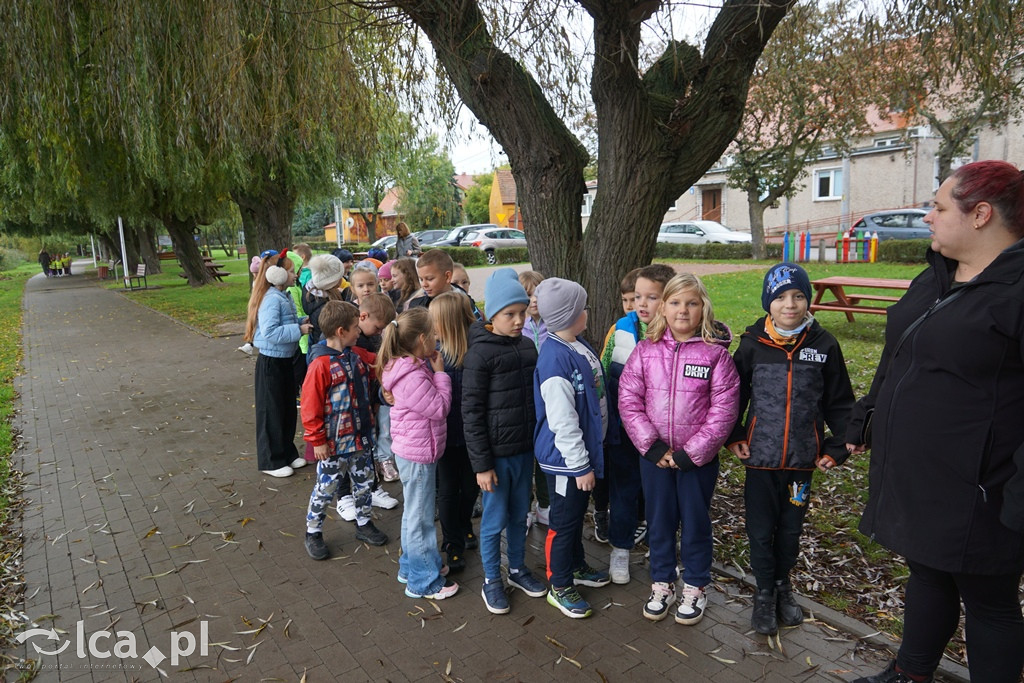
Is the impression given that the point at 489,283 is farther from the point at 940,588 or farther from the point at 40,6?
the point at 40,6

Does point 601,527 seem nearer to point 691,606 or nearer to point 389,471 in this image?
point 691,606

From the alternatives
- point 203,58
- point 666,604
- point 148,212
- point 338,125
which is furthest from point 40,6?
point 148,212

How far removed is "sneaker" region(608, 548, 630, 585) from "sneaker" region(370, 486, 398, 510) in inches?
68.0

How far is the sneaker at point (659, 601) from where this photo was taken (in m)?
3.25

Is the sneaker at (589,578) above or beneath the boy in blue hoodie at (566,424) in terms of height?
beneath

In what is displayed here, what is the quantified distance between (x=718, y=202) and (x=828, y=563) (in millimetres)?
39398

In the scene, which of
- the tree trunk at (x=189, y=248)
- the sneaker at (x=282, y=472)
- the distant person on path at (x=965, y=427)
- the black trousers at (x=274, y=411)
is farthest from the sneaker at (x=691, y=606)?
the tree trunk at (x=189, y=248)

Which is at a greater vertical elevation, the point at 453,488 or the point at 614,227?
the point at 614,227

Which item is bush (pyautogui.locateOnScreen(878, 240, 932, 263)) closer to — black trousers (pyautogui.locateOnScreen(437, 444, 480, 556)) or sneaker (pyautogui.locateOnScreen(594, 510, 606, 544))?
sneaker (pyautogui.locateOnScreen(594, 510, 606, 544))

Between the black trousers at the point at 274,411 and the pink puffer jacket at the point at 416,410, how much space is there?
2175mm

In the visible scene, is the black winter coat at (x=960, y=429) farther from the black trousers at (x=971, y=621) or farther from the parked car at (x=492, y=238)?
the parked car at (x=492, y=238)

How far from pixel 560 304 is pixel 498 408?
1.93 ft

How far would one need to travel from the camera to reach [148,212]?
69.5 feet

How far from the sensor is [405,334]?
3473 mm
